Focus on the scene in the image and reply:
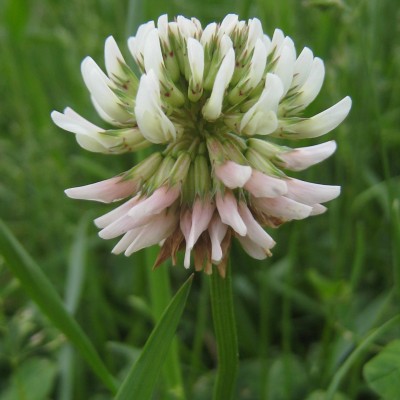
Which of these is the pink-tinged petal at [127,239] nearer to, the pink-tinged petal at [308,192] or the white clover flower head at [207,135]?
the white clover flower head at [207,135]

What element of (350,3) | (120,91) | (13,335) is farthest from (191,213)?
(350,3)

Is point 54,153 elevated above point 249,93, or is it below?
above

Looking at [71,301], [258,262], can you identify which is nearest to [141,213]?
[71,301]

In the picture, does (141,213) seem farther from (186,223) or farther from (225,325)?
(225,325)

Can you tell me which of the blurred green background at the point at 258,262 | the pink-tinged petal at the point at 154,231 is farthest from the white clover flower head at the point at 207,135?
the blurred green background at the point at 258,262

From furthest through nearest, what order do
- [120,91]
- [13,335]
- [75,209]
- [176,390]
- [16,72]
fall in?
[16,72] < [75,209] < [13,335] < [176,390] < [120,91]

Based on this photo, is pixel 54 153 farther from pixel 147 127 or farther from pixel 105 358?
pixel 147 127

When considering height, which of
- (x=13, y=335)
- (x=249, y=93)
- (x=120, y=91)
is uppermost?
(x=120, y=91)
